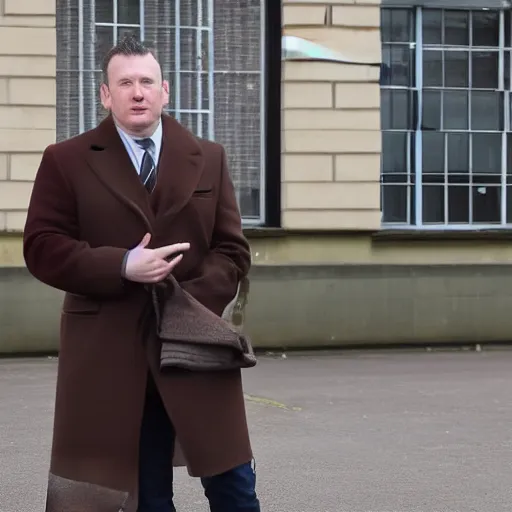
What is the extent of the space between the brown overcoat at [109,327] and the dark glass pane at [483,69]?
9658 millimetres

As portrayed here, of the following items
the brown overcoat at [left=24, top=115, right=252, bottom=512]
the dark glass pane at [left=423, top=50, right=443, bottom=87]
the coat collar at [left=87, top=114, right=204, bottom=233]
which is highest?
the dark glass pane at [left=423, top=50, right=443, bottom=87]

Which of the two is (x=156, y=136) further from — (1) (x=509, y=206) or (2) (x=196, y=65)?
(1) (x=509, y=206)

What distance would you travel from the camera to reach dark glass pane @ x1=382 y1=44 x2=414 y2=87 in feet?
40.6

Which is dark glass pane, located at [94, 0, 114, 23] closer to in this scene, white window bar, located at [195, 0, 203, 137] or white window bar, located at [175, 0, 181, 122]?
white window bar, located at [175, 0, 181, 122]

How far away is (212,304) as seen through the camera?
363 cm

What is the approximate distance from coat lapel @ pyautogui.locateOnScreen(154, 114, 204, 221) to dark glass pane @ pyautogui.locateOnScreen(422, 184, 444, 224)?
361 inches

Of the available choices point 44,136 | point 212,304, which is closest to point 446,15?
point 44,136

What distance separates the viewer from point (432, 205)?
12.7 metres

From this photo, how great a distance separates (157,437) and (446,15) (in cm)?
977

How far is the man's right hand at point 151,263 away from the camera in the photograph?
11.1 feet

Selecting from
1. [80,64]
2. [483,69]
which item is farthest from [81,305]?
[483,69]

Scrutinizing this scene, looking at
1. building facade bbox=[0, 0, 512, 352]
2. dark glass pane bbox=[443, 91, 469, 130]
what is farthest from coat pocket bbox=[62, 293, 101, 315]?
dark glass pane bbox=[443, 91, 469, 130]

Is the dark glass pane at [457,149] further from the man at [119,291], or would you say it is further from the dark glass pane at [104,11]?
the man at [119,291]

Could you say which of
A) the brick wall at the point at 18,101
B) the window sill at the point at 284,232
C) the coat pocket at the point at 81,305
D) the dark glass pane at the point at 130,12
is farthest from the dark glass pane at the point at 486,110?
the coat pocket at the point at 81,305
